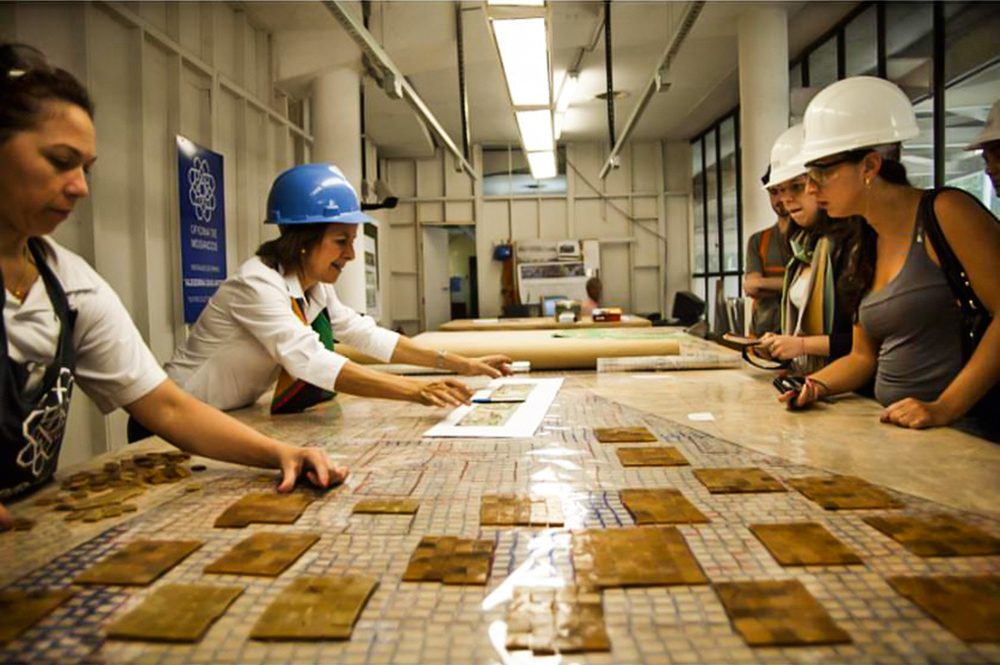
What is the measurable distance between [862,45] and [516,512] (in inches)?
263

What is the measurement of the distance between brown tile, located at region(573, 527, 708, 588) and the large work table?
17 millimetres

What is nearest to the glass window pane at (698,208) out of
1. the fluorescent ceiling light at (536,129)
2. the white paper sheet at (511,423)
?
the fluorescent ceiling light at (536,129)

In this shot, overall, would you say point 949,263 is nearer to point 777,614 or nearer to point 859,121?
point 859,121

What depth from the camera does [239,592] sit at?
2.46 feet

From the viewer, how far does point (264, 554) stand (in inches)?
33.7

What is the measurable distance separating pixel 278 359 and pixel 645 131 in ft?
30.9

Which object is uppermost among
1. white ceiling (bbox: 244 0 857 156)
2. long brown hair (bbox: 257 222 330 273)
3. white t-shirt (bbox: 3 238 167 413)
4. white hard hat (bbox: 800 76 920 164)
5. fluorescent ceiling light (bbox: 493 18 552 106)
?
white ceiling (bbox: 244 0 857 156)

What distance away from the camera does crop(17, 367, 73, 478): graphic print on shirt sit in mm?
1124

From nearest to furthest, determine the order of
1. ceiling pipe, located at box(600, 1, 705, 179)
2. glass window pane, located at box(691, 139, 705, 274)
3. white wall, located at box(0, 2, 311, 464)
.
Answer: ceiling pipe, located at box(600, 1, 705, 179), white wall, located at box(0, 2, 311, 464), glass window pane, located at box(691, 139, 705, 274)

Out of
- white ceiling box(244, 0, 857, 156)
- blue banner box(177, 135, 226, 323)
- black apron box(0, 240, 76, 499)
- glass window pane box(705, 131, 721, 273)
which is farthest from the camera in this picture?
glass window pane box(705, 131, 721, 273)

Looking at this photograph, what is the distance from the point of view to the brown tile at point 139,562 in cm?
78

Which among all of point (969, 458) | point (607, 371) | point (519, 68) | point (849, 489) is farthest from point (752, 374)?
point (519, 68)

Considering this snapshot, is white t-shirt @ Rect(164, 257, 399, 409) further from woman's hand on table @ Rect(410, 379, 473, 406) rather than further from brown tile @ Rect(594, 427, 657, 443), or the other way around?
brown tile @ Rect(594, 427, 657, 443)

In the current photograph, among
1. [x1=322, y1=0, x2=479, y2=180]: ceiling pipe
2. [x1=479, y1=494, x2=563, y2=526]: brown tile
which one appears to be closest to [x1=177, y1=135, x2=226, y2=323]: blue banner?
[x1=322, y1=0, x2=479, y2=180]: ceiling pipe
